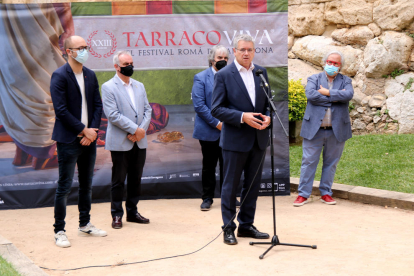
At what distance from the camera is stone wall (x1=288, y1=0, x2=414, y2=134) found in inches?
387

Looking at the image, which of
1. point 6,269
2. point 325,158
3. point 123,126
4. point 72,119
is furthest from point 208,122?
point 6,269

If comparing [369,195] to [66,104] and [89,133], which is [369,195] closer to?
[89,133]

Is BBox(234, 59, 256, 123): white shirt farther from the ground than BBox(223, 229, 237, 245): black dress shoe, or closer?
farther from the ground

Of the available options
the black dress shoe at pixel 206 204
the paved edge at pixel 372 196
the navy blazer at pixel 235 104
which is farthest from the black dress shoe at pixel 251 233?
the paved edge at pixel 372 196

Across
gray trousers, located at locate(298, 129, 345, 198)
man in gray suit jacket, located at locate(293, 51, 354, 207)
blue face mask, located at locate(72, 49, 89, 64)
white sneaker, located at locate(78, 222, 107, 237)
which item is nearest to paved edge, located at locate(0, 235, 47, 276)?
white sneaker, located at locate(78, 222, 107, 237)

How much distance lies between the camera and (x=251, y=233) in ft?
15.9

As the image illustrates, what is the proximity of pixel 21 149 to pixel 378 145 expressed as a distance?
556 cm

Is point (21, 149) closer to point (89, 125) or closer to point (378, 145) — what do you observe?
point (89, 125)

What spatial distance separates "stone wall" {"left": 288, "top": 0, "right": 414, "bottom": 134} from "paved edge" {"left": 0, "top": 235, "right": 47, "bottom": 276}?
24.9ft

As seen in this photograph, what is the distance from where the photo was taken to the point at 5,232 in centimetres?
533

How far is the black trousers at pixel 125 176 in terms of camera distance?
5.38 m

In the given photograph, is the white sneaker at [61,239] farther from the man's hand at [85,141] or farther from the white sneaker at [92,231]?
the man's hand at [85,141]

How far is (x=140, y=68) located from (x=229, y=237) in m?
2.80

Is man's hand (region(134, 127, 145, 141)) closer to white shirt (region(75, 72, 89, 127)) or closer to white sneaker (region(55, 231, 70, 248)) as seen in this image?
white shirt (region(75, 72, 89, 127))
